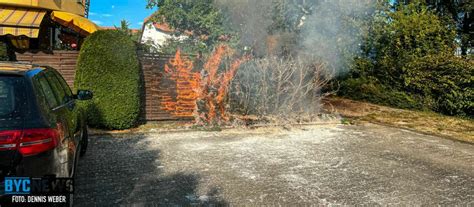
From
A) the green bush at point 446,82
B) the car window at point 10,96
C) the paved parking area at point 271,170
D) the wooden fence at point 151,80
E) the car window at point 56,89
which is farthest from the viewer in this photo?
the green bush at point 446,82

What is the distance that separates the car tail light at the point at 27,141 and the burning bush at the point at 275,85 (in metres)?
5.11

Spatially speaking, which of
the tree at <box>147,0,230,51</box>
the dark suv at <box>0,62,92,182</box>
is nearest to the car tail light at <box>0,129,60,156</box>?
the dark suv at <box>0,62,92,182</box>

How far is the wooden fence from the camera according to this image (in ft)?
21.8

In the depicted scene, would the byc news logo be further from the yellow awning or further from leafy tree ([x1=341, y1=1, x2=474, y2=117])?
leafy tree ([x1=341, y1=1, x2=474, y2=117])

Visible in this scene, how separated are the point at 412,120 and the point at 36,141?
907 cm

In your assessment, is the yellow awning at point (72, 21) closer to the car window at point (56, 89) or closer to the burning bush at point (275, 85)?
the burning bush at point (275, 85)

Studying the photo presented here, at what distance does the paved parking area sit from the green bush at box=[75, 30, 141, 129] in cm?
55

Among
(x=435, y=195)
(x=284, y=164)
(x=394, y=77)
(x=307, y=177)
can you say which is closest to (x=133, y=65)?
(x=284, y=164)

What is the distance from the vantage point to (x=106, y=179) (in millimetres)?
3809

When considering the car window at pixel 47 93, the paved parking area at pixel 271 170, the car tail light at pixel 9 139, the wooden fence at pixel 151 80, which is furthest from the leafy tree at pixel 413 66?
the car tail light at pixel 9 139

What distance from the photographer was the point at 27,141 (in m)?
2.08

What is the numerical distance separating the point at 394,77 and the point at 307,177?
8.35m

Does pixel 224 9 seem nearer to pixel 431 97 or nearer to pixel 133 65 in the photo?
pixel 133 65

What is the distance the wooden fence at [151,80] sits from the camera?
21.8ft
